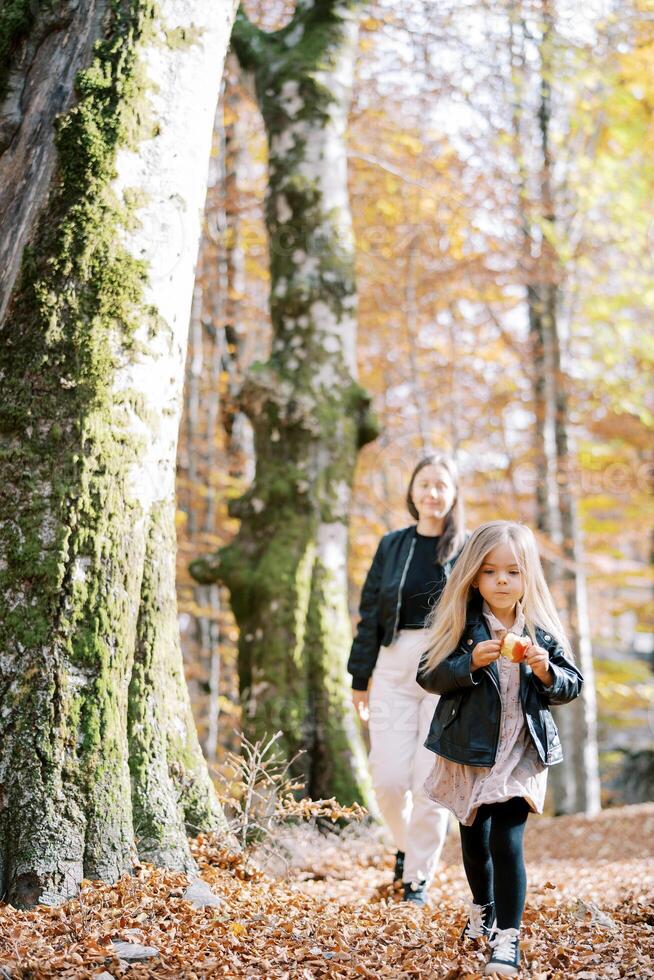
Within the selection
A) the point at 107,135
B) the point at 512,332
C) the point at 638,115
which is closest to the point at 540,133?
the point at 638,115

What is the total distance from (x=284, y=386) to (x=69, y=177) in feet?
10.5

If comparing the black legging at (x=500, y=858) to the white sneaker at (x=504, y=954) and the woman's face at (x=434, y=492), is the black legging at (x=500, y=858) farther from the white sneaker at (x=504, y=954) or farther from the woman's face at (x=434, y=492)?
the woman's face at (x=434, y=492)

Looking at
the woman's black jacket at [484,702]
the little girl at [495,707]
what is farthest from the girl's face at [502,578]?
the woman's black jacket at [484,702]

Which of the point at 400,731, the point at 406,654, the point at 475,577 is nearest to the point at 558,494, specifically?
the point at 406,654

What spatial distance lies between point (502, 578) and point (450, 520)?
1.59m

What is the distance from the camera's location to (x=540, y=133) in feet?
41.1

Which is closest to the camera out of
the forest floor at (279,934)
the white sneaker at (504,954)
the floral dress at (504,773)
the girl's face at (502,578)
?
the forest floor at (279,934)

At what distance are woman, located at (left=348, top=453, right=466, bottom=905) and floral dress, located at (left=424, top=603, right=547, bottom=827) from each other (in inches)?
44.5

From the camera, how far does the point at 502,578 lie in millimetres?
3434

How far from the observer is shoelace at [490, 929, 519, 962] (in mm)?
2980

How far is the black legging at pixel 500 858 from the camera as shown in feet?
10.2

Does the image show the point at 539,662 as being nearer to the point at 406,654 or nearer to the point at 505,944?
the point at 505,944

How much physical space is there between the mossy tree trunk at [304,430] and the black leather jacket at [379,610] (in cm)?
132

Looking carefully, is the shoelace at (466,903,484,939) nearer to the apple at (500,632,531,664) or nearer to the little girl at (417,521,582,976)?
the little girl at (417,521,582,976)
